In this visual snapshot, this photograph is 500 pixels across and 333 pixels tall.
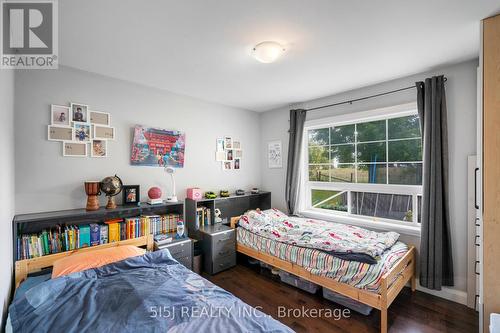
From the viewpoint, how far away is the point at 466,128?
2287 millimetres

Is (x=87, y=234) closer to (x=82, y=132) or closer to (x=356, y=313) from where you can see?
(x=82, y=132)

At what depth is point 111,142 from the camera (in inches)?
104

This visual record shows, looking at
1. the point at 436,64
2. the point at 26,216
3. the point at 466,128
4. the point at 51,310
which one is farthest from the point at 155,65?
the point at 466,128

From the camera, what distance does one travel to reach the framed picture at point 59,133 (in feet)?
7.34

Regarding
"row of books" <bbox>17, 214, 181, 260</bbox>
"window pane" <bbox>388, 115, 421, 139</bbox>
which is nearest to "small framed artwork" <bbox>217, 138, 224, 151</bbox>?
"row of books" <bbox>17, 214, 181, 260</bbox>

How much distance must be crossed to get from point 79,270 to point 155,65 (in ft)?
6.45

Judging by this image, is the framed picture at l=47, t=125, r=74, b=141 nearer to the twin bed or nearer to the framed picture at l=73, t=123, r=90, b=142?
the framed picture at l=73, t=123, r=90, b=142

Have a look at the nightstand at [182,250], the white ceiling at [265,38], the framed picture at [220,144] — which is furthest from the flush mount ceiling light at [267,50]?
the nightstand at [182,250]

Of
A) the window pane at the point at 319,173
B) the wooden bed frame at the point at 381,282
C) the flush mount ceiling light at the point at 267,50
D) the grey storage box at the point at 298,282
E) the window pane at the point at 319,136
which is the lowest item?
the grey storage box at the point at 298,282

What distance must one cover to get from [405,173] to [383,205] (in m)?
0.48

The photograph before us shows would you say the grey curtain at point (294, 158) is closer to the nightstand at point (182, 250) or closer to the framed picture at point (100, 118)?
the nightstand at point (182, 250)

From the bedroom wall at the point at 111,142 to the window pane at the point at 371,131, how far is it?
6.22 ft

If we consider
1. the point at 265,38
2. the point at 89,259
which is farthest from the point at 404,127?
the point at 89,259

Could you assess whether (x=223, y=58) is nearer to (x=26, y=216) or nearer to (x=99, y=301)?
(x=99, y=301)
